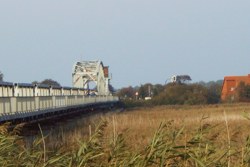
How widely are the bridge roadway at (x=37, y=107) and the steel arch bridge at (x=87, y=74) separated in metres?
50.5

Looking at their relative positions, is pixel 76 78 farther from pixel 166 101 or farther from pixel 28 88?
pixel 28 88

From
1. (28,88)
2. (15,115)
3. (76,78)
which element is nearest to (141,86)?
(76,78)

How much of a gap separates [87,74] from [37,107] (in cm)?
8369

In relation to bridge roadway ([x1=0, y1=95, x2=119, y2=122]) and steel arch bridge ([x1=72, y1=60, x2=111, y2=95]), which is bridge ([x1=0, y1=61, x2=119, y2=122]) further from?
steel arch bridge ([x1=72, y1=60, x2=111, y2=95])

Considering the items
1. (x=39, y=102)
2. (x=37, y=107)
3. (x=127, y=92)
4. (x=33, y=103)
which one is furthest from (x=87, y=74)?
(x=33, y=103)

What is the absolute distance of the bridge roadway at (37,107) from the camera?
29.2 metres

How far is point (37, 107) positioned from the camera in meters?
39.2

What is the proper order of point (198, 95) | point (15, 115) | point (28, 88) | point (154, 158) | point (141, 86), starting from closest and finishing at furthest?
point (154, 158)
point (15, 115)
point (28, 88)
point (198, 95)
point (141, 86)

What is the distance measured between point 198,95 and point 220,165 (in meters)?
106

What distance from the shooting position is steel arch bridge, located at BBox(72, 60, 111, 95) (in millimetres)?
122375

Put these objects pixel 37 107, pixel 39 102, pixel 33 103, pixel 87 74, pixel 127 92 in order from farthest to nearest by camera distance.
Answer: pixel 127 92 → pixel 87 74 → pixel 39 102 → pixel 37 107 → pixel 33 103

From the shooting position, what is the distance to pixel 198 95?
375 feet

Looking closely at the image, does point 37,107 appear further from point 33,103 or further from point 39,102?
point 33,103

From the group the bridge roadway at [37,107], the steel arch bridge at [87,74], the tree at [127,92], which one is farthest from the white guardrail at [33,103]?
the tree at [127,92]
